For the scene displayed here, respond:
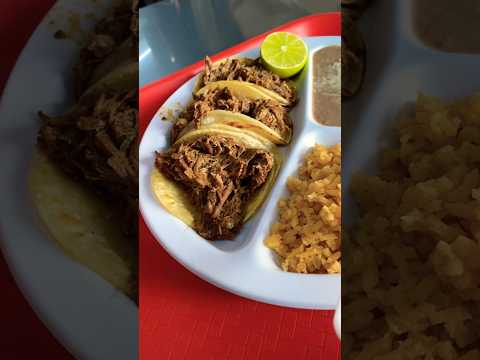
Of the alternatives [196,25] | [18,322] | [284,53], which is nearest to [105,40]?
[196,25]

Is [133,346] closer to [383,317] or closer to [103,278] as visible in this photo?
[103,278]

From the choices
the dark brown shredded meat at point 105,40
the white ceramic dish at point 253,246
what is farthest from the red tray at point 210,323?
the dark brown shredded meat at point 105,40

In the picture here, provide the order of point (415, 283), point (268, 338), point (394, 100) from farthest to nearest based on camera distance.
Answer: point (394, 100) → point (415, 283) → point (268, 338)

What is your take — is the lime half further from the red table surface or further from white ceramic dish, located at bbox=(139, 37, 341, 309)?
the red table surface

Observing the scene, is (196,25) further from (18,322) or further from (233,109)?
(18,322)

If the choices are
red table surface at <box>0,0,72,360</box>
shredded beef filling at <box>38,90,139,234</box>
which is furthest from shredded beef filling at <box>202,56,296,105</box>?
red table surface at <box>0,0,72,360</box>

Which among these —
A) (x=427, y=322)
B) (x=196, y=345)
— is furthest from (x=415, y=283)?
(x=196, y=345)

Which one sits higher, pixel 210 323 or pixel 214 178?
pixel 214 178
